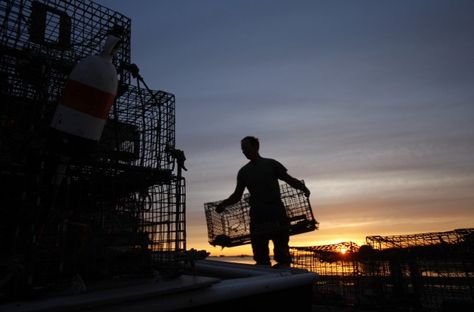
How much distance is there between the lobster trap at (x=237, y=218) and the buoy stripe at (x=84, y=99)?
332cm

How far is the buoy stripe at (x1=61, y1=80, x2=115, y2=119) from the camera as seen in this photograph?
1.94 meters

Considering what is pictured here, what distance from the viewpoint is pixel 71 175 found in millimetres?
2561

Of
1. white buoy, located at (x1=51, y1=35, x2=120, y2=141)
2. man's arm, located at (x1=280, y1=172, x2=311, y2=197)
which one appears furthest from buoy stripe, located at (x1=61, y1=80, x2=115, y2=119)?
man's arm, located at (x1=280, y1=172, x2=311, y2=197)

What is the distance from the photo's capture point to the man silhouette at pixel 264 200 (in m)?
4.24

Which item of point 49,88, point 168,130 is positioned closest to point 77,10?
point 49,88

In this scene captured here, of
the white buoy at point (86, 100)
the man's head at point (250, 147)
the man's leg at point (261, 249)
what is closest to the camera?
the white buoy at point (86, 100)

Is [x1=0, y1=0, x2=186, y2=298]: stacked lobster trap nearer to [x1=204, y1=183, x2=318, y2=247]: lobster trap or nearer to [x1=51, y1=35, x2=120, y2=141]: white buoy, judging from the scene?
[x1=51, y1=35, x2=120, y2=141]: white buoy

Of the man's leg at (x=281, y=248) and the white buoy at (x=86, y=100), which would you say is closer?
the white buoy at (x=86, y=100)

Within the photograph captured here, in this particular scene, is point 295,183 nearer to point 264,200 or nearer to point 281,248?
point 264,200

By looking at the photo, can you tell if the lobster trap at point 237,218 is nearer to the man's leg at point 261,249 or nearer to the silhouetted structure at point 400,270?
the man's leg at point 261,249

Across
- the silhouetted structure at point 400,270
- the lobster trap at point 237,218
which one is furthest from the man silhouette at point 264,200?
the silhouetted structure at point 400,270

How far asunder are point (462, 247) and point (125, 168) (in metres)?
4.78

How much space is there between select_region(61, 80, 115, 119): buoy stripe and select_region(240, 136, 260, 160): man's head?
2897mm

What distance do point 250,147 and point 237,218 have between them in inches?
55.6
